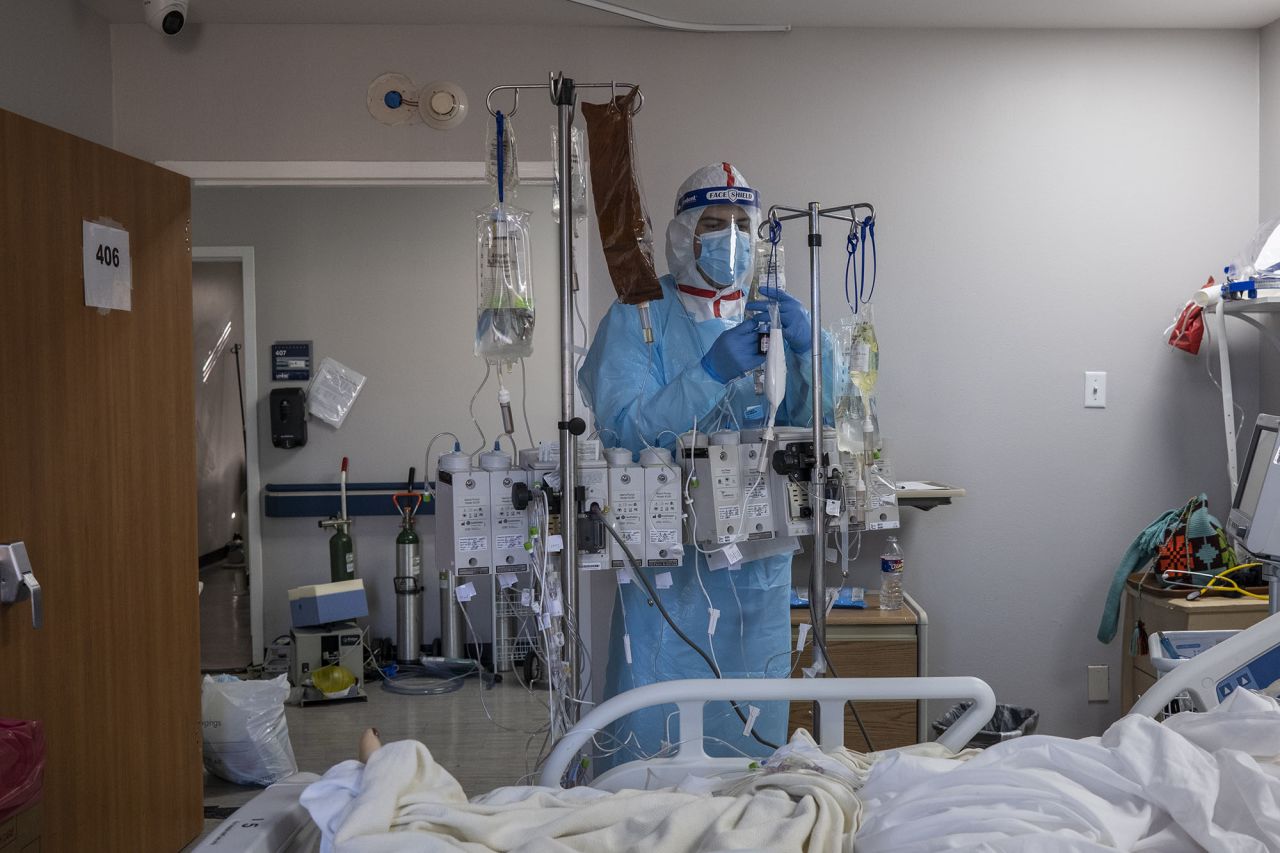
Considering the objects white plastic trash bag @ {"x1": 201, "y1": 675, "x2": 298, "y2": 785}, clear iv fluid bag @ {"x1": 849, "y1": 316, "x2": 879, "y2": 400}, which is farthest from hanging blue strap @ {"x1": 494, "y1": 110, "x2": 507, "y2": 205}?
white plastic trash bag @ {"x1": 201, "y1": 675, "x2": 298, "y2": 785}

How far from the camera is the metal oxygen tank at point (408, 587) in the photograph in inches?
188

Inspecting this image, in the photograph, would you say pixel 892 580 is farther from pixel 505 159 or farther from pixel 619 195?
pixel 505 159

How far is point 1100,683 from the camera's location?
3.34 meters

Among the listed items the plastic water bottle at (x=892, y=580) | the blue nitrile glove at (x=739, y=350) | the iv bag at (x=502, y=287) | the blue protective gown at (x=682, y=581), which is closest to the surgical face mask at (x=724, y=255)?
the blue protective gown at (x=682, y=581)

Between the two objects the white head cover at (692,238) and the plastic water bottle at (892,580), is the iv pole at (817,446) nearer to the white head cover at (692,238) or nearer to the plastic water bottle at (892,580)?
the white head cover at (692,238)

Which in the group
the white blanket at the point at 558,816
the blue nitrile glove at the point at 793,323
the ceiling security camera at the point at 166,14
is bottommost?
the white blanket at the point at 558,816

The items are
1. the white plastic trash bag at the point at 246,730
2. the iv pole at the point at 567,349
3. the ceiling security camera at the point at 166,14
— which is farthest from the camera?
the white plastic trash bag at the point at 246,730

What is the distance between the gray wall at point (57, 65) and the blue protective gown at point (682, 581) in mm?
1856

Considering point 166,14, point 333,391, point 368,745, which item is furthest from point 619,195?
point 333,391

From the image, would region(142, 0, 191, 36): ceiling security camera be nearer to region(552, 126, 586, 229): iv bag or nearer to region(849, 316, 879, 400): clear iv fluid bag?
region(552, 126, 586, 229): iv bag

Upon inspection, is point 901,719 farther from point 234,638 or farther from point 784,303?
point 234,638

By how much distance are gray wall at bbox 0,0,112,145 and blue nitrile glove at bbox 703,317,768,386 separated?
217 cm

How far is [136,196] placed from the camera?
8.78ft

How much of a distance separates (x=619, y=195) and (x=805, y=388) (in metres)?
0.79
